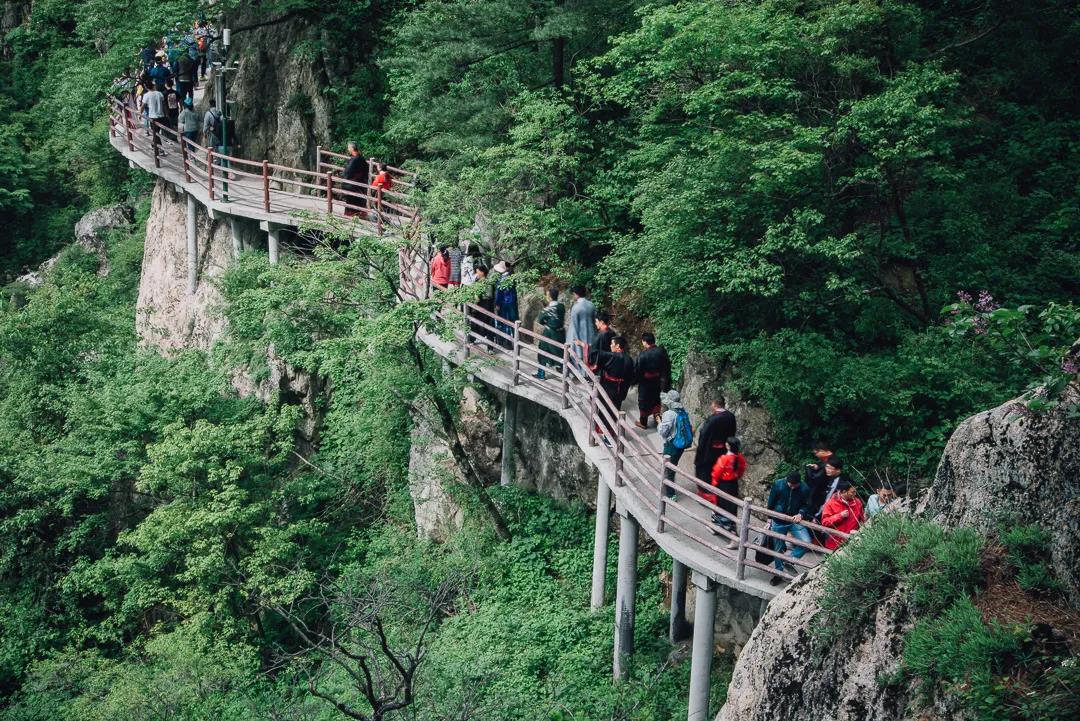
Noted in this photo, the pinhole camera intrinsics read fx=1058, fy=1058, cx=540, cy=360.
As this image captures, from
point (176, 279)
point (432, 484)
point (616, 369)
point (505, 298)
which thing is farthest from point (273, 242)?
point (616, 369)


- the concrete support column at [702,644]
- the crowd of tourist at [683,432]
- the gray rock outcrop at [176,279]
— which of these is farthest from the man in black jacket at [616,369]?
the gray rock outcrop at [176,279]

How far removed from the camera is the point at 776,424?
591 inches

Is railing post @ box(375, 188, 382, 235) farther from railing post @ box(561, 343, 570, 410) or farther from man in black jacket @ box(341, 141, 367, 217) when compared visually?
railing post @ box(561, 343, 570, 410)

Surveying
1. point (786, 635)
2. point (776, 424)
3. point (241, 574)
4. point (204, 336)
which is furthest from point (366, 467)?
point (786, 635)

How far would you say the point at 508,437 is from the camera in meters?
19.3

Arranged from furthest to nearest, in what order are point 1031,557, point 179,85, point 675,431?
point 179,85 < point 675,431 < point 1031,557

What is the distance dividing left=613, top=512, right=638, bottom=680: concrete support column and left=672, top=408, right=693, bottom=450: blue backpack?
1.67 meters

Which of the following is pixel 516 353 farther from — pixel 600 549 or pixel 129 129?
pixel 129 129

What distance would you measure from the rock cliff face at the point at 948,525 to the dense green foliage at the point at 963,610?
0.40 feet

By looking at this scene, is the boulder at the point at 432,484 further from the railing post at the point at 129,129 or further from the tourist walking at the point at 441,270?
the railing post at the point at 129,129

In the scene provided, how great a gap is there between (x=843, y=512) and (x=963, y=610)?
3339mm

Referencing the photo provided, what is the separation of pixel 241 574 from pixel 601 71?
11.9 meters

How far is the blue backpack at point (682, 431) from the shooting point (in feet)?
45.3

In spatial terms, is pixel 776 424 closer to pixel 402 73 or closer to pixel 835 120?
pixel 835 120
